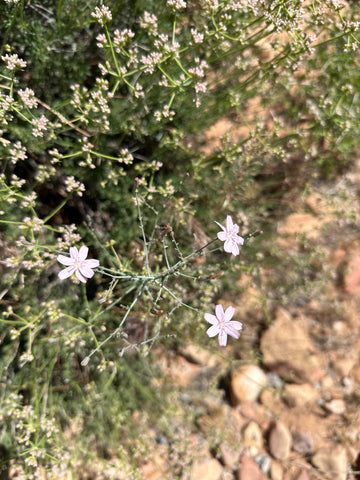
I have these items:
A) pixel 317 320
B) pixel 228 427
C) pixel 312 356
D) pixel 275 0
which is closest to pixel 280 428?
pixel 228 427

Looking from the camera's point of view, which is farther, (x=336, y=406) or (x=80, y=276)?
(x=336, y=406)

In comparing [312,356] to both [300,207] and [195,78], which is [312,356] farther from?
[195,78]

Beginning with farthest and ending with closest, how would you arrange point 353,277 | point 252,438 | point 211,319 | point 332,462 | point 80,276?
point 353,277 < point 252,438 < point 332,462 < point 211,319 < point 80,276

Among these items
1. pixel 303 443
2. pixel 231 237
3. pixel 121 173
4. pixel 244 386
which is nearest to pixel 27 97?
pixel 121 173

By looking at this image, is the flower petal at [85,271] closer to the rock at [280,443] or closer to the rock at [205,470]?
the rock at [205,470]

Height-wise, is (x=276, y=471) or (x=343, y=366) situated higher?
(x=343, y=366)

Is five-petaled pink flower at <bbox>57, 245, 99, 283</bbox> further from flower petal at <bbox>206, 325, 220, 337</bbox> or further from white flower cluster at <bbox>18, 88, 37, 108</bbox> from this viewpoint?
white flower cluster at <bbox>18, 88, 37, 108</bbox>

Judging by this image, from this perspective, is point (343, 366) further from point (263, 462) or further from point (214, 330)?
point (214, 330)
